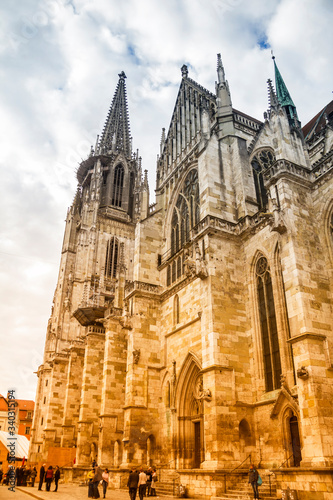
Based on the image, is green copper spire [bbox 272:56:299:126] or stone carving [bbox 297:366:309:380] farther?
green copper spire [bbox 272:56:299:126]

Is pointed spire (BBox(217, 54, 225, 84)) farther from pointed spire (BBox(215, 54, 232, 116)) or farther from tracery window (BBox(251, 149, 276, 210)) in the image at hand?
tracery window (BBox(251, 149, 276, 210))

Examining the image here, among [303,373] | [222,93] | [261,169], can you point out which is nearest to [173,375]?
[303,373]

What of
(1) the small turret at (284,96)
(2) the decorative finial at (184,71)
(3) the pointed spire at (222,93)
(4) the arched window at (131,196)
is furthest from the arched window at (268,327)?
(4) the arched window at (131,196)

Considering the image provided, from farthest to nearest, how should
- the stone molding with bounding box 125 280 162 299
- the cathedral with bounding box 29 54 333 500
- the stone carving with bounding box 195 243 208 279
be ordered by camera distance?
1. the stone molding with bounding box 125 280 162 299
2. the stone carving with bounding box 195 243 208 279
3. the cathedral with bounding box 29 54 333 500

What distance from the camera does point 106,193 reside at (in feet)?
173

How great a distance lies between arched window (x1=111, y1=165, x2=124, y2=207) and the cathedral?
73.8 feet

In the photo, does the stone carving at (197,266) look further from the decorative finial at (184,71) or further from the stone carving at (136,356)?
the decorative finial at (184,71)

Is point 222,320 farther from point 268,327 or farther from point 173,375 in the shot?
point 173,375

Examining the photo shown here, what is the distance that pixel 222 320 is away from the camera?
1759cm

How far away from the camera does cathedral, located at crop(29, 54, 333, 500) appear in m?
14.2

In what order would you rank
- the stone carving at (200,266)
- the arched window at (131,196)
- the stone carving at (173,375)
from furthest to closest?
the arched window at (131,196) → the stone carving at (173,375) → the stone carving at (200,266)

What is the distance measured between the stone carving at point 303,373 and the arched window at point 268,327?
11.6 feet

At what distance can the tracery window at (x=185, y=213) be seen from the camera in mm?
24141

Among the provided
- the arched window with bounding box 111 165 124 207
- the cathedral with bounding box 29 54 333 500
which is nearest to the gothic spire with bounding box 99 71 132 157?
the arched window with bounding box 111 165 124 207
